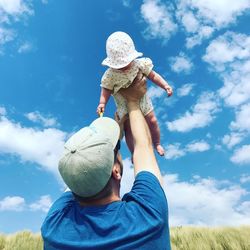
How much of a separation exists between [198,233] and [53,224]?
13.2 ft

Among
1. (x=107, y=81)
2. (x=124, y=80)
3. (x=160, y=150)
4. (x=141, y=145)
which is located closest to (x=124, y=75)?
(x=124, y=80)

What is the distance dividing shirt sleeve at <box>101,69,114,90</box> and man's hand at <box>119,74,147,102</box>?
173 mm

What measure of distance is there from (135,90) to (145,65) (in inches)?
17.0

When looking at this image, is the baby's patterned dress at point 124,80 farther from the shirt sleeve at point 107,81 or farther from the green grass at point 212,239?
the green grass at point 212,239

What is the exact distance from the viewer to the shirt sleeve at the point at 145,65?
3.86 m

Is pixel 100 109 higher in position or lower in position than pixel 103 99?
lower

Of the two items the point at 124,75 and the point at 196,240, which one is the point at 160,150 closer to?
the point at 124,75

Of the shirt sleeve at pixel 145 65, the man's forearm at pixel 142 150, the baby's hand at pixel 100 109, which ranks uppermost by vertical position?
the shirt sleeve at pixel 145 65

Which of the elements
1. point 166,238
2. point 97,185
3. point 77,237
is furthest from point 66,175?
point 166,238

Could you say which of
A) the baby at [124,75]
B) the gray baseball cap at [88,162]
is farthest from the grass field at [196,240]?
the gray baseball cap at [88,162]

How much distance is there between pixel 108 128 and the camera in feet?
7.08

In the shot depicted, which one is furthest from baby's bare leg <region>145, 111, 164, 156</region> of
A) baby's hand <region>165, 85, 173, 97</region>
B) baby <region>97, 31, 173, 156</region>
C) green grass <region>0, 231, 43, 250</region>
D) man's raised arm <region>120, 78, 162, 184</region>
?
green grass <region>0, 231, 43, 250</region>

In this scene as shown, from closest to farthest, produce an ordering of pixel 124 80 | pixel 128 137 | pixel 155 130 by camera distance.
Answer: pixel 128 137, pixel 124 80, pixel 155 130

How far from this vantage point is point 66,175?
6.40 ft
